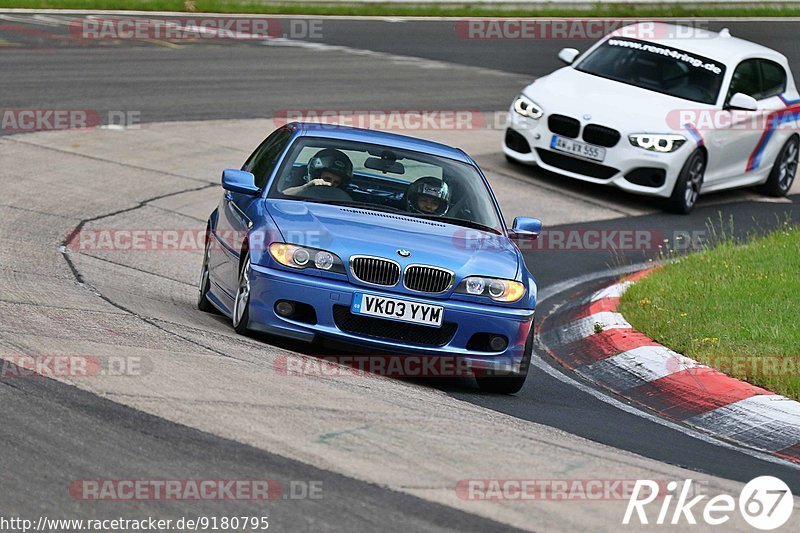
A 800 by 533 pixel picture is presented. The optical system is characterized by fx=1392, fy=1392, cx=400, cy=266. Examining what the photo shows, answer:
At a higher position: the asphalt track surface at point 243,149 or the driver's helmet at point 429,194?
the driver's helmet at point 429,194

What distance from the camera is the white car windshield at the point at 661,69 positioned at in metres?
16.1

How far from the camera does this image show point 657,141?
15297mm

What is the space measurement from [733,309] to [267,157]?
11.8ft

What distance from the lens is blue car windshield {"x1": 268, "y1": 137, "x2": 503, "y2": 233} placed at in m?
8.85

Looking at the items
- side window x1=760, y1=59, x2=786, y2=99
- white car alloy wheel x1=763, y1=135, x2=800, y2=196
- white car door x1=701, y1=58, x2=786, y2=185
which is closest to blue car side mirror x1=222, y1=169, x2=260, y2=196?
white car door x1=701, y1=58, x2=786, y2=185

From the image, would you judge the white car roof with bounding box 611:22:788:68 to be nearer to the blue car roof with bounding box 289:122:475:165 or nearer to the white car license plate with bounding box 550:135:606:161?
the white car license plate with bounding box 550:135:606:161

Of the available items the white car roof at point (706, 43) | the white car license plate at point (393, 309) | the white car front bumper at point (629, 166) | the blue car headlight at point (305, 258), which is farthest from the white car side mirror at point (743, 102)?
the blue car headlight at point (305, 258)

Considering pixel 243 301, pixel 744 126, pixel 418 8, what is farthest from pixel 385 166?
pixel 418 8

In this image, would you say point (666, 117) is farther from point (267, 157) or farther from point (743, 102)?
point (267, 157)

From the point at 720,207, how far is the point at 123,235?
7.68 m

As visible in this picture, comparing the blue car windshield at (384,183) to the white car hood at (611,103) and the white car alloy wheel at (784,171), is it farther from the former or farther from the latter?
the white car alloy wheel at (784,171)

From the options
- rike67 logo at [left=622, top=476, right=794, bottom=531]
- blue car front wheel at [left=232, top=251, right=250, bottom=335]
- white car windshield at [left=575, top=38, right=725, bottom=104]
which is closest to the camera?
rike67 logo at [left=622, top=476, right=794, bottom=531]

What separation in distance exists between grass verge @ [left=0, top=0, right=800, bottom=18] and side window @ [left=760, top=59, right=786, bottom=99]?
14621 millimetres

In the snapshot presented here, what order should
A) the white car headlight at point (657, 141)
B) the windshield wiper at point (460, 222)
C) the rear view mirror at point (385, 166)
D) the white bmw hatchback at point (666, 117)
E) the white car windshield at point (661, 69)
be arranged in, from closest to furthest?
the windshield wiper at point (460, 222) < the rear view mirror at point (385, 166) < the white car headlight at point (657, 141) < the white bmw hatchback at point (666, 117) < the white car windshield at point (661, 69)
